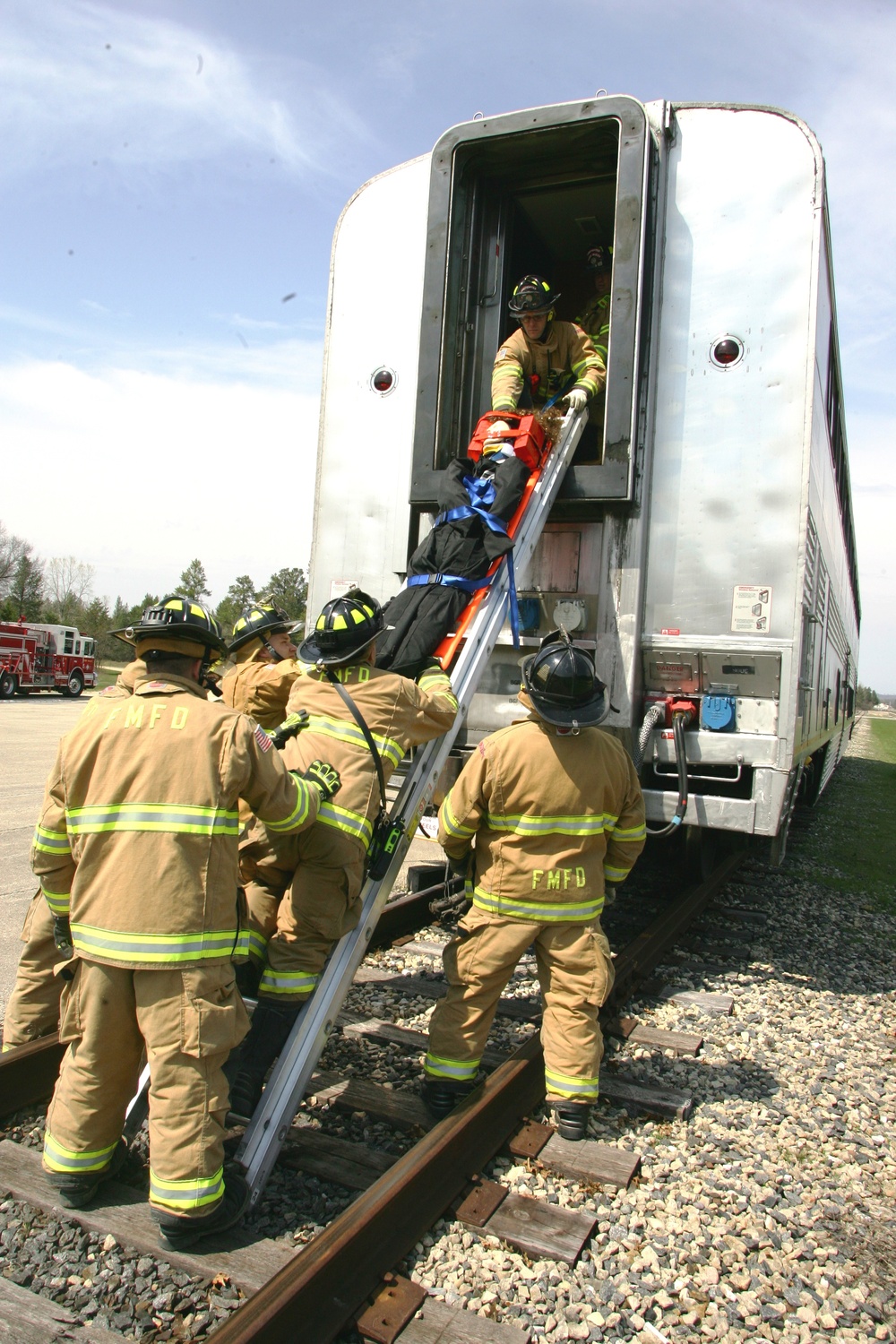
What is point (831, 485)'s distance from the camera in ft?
25.5

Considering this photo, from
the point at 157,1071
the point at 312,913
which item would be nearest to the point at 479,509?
the point at 312,913

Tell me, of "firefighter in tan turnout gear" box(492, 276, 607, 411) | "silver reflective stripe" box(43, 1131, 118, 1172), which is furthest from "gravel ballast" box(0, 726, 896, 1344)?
"firefighter in tan turnout gear" box(492, 276, 607, 411)

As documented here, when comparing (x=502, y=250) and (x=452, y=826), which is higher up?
(x=502, y=250)

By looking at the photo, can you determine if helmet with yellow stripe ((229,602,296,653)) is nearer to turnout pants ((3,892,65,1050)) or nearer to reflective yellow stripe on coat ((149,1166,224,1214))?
turnout pants ((3,892,65,1050))

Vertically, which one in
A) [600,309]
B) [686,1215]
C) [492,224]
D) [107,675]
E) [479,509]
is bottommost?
[107,675]

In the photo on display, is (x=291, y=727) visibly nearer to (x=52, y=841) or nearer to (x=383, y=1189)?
(x=52, y=841)

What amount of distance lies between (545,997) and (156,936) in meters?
1.65

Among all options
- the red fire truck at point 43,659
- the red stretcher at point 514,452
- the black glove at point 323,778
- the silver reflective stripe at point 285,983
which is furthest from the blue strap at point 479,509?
the red fire truck at point 43,659

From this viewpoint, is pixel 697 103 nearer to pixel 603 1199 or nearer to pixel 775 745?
pixel 775 745

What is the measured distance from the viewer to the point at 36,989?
3.74m

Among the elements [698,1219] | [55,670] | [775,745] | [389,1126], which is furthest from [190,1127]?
[55,670]

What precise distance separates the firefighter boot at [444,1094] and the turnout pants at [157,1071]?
0.99 metres

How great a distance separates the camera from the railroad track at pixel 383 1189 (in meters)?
2.31

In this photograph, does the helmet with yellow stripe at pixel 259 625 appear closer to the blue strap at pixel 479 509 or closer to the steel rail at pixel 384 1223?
the blue strap at pixel 479 509
